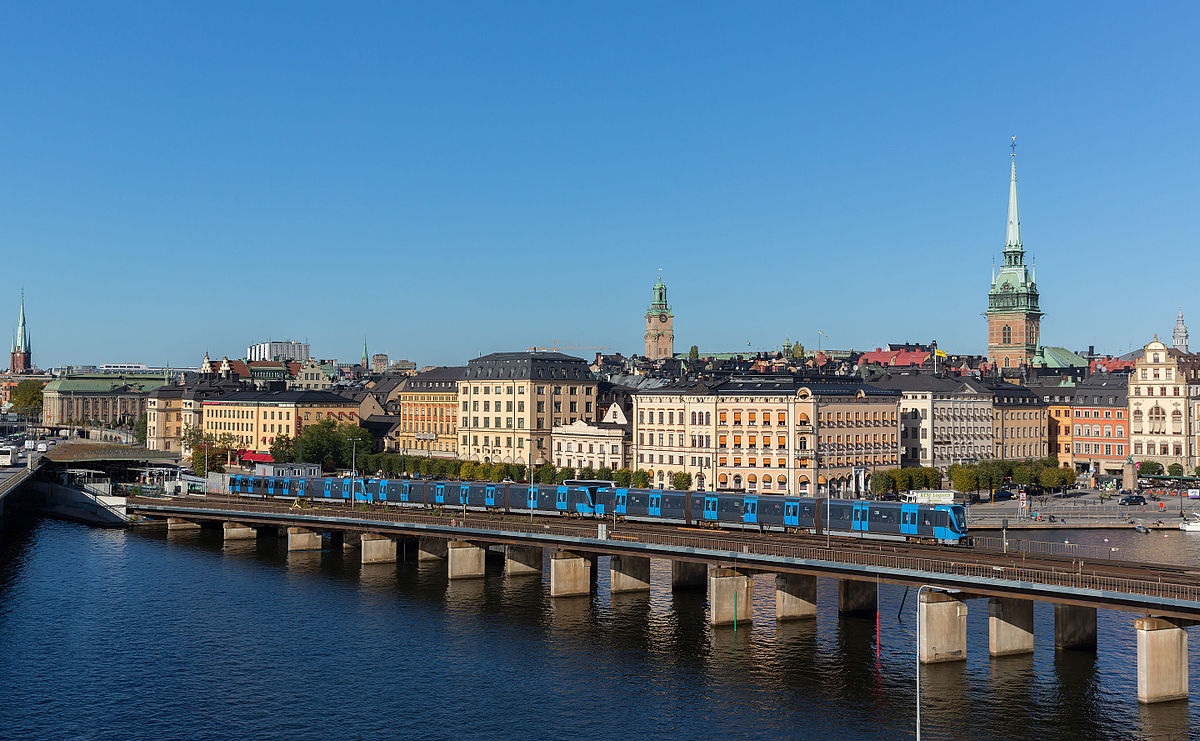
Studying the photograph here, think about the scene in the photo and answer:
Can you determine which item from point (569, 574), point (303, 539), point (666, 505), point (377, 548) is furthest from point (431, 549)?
point (666, 505)

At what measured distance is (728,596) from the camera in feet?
301

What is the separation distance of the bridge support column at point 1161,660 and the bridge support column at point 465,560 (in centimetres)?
6179

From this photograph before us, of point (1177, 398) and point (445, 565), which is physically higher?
point (1177, 398)

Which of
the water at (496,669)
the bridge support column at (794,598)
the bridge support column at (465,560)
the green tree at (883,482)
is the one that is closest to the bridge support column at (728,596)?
the water at (496,669)

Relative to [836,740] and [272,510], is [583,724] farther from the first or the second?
[272,510]

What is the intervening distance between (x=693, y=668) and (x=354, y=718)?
2243 cm

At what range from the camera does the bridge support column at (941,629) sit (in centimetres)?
7806

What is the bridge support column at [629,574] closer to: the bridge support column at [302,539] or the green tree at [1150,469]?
the bridge support column at [302,539]

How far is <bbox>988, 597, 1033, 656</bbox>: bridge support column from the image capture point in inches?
3123

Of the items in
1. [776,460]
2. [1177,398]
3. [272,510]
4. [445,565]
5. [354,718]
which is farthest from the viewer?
[1177,398]

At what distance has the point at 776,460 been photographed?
522ft

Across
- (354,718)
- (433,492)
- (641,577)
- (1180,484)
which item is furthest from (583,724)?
(1180,484)

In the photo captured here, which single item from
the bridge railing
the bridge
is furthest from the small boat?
the bridge railing

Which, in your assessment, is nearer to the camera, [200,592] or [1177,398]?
[200,592]
